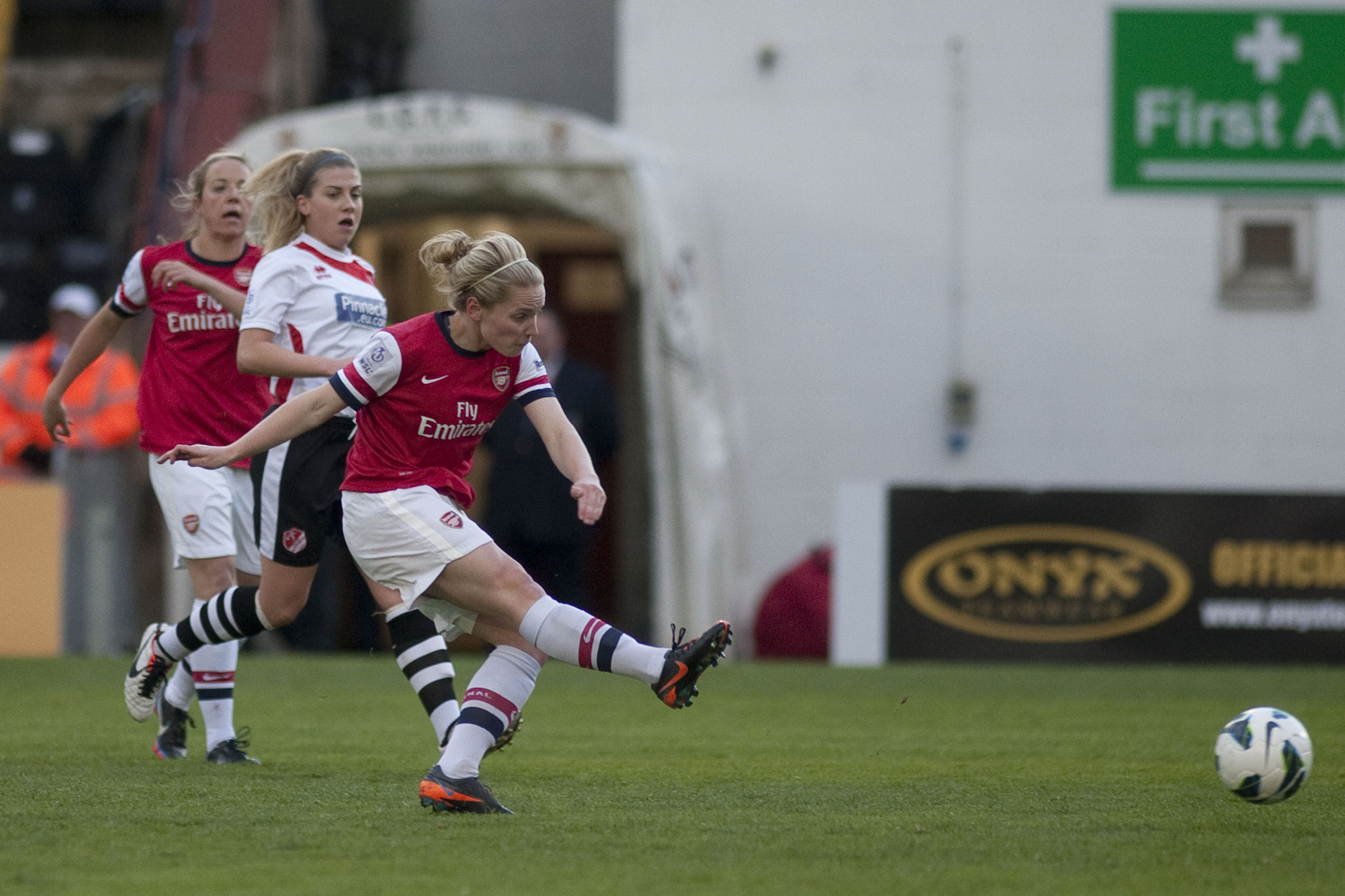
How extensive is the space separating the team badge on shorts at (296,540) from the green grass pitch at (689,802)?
2.30 ft

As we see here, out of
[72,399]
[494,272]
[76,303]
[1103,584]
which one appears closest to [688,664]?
[494,272]

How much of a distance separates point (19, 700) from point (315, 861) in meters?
4.70

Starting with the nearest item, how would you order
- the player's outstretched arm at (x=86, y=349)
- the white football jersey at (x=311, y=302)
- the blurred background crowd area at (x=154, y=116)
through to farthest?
1. the white football jersey at (x=311, y=302)
2. the player's outstretched arm at (x=86, y=349)
3. the blurred background crowd area at (x=154, y=116)

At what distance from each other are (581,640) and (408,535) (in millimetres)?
543

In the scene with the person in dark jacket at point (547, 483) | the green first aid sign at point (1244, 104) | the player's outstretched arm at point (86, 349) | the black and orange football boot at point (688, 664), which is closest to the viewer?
the black and orange football boot at point (688, 664)

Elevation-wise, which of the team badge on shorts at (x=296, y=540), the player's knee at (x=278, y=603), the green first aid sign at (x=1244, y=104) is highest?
the green first aid sign at (x=1244, y=104)

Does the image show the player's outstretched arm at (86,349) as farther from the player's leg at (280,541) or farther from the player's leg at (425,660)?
the player's leg at (425,660)

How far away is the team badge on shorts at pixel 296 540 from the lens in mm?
5969

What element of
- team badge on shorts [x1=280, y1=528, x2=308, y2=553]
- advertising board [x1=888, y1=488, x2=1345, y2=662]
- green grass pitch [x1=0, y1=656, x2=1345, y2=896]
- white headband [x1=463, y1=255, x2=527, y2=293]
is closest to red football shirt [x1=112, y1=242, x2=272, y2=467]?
team badge on shorts [x1=280, y1=528, x2=308, y2=553]

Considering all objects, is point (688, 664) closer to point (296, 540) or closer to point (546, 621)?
point (546, 621)

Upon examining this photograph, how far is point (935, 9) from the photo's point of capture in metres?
13.6

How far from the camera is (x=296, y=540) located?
5.97 meters

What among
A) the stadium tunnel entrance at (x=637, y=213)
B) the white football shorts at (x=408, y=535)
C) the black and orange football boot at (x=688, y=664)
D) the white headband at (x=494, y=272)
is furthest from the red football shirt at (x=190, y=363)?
the stadium tunnel entrance at (x=637, y=213)

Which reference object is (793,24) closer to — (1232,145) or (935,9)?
(935,9)
